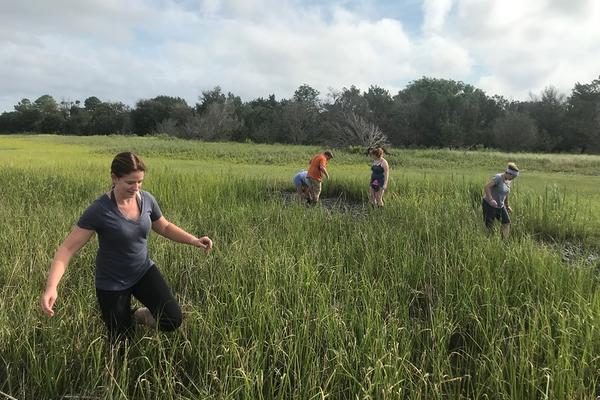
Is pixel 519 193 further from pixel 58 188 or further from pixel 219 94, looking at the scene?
pixel 219 94

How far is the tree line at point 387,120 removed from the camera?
4722 cm

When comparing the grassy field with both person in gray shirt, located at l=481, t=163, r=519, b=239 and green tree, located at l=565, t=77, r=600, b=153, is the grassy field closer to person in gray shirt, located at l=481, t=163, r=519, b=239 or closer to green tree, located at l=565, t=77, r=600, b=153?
person in gray shirt, located at l=481, t=163, r=519, b=239

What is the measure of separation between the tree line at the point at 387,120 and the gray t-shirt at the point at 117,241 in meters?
33.7

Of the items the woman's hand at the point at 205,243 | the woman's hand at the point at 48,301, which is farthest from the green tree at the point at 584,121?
the woman's hand at the point at 48,301

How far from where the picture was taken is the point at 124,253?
3090mm

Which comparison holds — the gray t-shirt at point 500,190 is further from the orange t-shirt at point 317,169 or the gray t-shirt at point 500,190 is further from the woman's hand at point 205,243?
the woman's hand at point 205,243

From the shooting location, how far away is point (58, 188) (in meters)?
10.6

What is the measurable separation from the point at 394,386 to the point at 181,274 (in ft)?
9.03

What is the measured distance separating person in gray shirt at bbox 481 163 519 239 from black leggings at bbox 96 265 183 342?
5190mm

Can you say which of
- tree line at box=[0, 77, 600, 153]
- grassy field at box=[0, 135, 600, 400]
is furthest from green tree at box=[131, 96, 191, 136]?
grassy field at box=[0, 135, 600, 400]

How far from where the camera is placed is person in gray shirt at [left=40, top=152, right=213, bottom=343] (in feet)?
9.48

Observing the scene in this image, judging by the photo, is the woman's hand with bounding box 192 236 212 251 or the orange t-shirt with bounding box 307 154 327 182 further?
the orange t-shirt with bounding box 307 154 327 182

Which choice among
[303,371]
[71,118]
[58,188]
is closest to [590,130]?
[58,188]

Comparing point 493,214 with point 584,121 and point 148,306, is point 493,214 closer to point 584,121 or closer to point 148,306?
point 148,306
